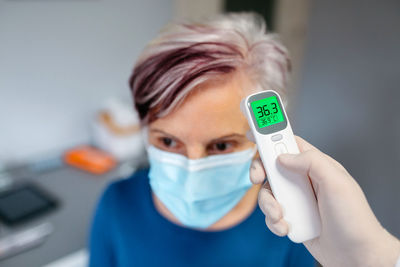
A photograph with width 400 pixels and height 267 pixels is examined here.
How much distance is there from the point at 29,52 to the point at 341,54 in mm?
1577

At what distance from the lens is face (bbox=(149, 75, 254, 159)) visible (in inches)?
24.8

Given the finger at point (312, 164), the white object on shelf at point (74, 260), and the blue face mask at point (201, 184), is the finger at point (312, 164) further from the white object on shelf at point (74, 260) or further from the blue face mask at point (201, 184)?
the white object on shelf at point (74, 260)

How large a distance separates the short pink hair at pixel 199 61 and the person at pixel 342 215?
0.83 ft

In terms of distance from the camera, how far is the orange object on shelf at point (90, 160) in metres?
1.41

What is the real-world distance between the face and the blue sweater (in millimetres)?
201

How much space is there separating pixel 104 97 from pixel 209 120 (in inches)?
42.4

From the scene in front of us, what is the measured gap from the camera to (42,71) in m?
1.33

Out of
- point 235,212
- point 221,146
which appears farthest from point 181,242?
point 221,146

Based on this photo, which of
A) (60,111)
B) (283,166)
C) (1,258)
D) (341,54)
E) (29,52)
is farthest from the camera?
(341,54)

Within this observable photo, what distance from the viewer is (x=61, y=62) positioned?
137 centimetres

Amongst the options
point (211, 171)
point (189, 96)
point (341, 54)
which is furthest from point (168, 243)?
point (341, 54)

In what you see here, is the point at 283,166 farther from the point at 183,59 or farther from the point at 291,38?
the point at 291,38

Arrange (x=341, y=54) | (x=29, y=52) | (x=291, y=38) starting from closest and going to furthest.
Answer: (x=29, y=52), (x=341, y=54), (x=291, y=38)

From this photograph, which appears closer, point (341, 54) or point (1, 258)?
point (1, 258)
